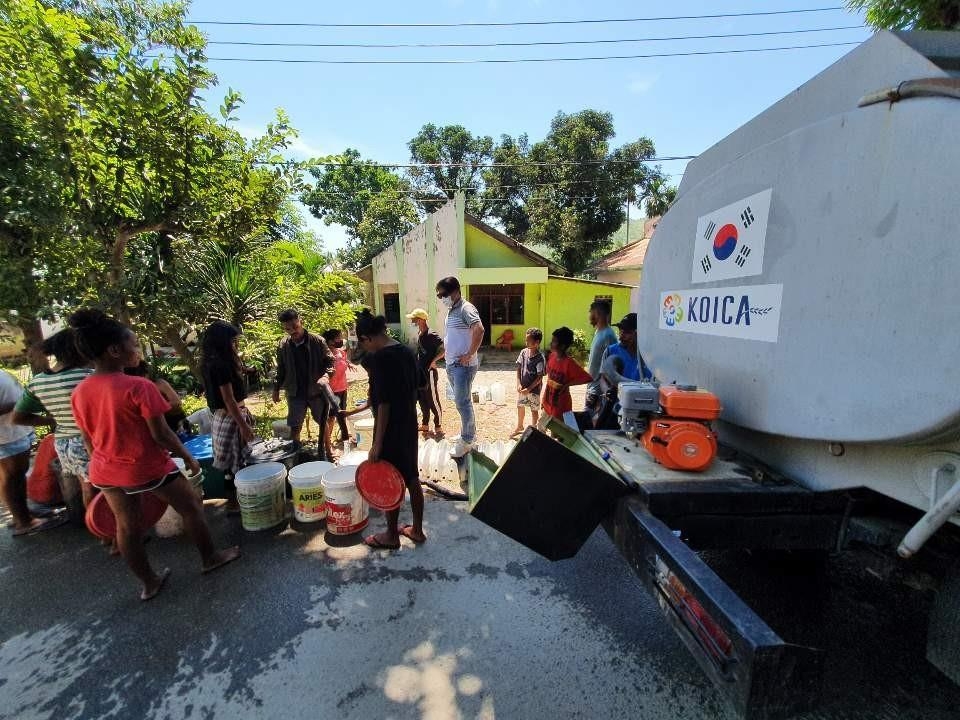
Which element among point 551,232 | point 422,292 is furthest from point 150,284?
point 551,232

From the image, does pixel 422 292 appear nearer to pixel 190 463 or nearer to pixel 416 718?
pixel 190 463

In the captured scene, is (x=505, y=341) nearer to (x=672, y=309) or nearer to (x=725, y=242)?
(x=672, y=309)

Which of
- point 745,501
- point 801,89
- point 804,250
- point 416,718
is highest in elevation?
point 801,89

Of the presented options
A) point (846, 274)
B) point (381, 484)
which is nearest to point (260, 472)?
point (381, 484)

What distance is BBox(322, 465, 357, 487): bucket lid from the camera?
3186 mm

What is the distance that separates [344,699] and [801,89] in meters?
3.28

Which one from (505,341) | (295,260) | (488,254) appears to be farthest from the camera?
(505,341)

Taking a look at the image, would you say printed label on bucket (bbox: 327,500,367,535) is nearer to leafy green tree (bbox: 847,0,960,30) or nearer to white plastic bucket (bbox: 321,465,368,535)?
white plastic bucket (bbox: 321,465,368,535)

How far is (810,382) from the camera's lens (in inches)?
63.2

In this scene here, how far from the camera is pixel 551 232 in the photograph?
67.3 ft

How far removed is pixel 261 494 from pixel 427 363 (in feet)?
8.19

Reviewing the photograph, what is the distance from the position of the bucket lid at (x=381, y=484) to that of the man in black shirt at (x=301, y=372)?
171cm

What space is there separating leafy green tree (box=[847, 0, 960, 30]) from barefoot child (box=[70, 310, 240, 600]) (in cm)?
576

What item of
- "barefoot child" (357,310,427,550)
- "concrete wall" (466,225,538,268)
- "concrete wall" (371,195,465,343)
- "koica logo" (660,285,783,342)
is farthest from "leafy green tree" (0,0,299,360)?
"concrete wall" (466,225,538,268)
